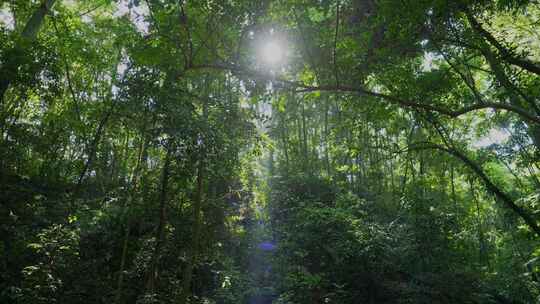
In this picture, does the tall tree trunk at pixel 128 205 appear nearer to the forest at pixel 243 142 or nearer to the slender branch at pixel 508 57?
the forest at pixel 243 142

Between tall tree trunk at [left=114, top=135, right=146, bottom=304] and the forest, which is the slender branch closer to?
the forest

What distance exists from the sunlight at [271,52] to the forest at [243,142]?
1 cm

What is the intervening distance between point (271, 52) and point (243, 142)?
1182 mm

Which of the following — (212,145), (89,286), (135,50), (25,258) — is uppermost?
(135,50)

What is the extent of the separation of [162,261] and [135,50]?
3114 mm

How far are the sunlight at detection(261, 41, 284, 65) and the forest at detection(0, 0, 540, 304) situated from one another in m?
0.01

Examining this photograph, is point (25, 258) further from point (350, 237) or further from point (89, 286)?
point (350, 237)

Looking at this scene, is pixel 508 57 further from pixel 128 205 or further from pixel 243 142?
pixel 128 205

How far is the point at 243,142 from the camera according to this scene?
394 cm

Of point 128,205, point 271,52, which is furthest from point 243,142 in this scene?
point 128,205

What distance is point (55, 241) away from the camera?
3.49 meters

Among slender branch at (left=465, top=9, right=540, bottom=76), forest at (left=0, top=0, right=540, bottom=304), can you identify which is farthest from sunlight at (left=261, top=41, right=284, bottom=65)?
slender branch at (left=465, top=9, right=540, bottom=76)

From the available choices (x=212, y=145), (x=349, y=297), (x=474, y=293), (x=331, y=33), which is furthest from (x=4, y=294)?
(x=474, y=293)

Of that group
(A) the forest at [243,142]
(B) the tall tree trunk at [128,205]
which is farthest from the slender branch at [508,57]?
(B) the tall tree trunk at [128,205]
